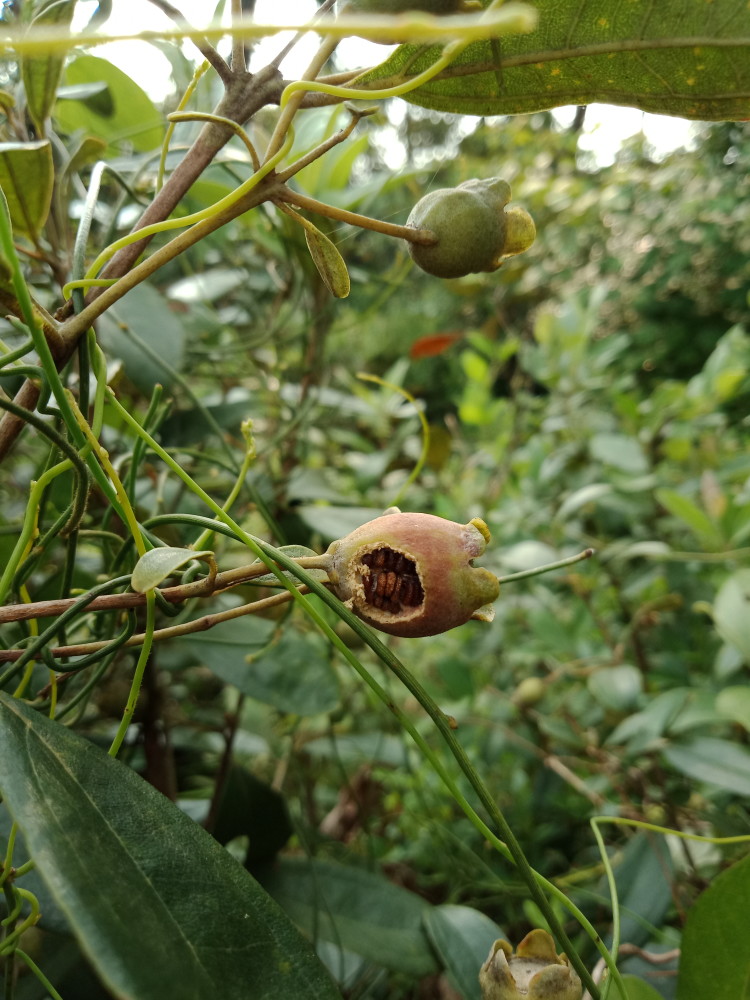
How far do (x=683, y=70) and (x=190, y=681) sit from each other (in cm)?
85

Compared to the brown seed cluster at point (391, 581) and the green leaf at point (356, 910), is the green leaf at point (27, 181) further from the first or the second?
the green leaf at point (356, 910)

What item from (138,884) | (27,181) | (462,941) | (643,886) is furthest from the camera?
(643,886)

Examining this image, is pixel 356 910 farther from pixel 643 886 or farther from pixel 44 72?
pixel 44 72

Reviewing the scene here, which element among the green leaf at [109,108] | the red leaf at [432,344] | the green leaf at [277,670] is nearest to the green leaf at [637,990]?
the green leaf at [277,670]

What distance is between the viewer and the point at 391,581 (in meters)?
0.29

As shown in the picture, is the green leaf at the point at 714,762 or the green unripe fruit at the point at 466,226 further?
the green leaf at the point at 714,762

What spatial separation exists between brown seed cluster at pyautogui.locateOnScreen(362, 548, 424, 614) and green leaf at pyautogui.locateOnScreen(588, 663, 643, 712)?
1.87ft

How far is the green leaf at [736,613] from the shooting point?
595 mm

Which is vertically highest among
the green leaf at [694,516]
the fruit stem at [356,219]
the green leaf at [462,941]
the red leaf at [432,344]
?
the red leaf at [432,344]

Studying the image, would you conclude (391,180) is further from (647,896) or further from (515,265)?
(515,265)

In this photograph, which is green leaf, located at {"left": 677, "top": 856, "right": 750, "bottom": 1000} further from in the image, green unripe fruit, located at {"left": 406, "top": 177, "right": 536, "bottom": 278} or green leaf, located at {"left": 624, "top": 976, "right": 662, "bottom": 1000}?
green unripe fruit, located at {"left": 406, "top": 177, "right": 536, "bottom": 278}

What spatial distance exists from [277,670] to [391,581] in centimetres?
28

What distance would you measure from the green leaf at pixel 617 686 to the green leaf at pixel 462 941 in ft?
1.09

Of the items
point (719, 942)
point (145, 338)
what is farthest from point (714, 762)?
point (145, 338)
